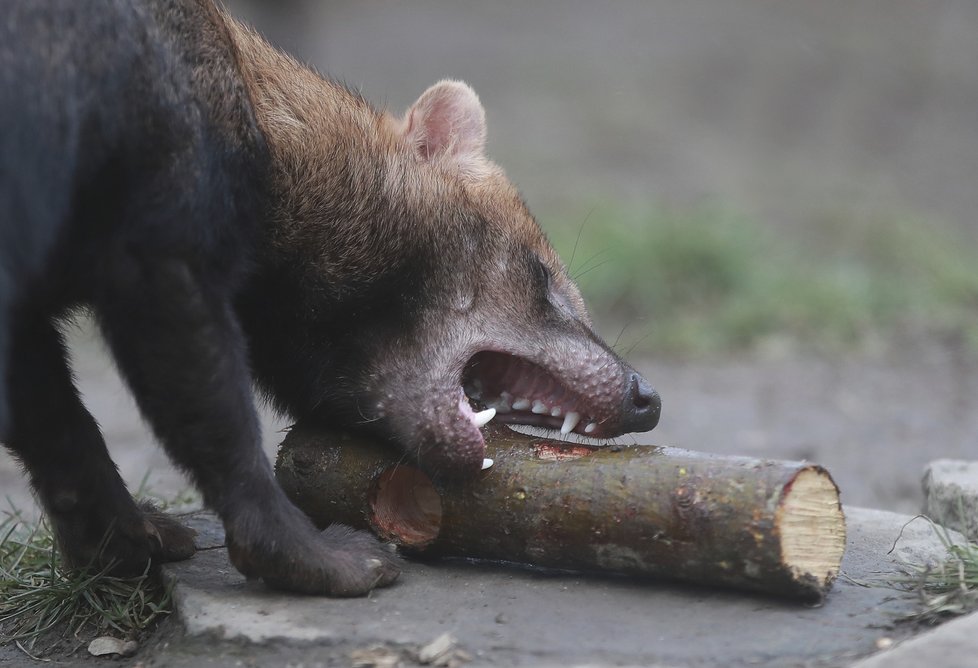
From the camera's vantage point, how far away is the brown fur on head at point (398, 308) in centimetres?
401

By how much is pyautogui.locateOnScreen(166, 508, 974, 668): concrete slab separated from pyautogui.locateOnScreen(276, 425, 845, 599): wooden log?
0.25ft

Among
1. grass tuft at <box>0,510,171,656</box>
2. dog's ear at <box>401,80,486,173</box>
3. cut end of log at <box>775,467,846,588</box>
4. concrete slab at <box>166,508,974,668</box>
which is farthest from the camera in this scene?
dog's ear at <box>401,80,486,173</box>

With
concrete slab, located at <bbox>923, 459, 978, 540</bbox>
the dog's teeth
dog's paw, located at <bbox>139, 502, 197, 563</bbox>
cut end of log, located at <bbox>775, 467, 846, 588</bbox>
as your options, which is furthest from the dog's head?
concrete slab, located at <bbox>923, 459, 978, 540</bbox>

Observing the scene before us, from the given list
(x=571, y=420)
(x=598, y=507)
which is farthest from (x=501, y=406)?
(x=598, y=507)

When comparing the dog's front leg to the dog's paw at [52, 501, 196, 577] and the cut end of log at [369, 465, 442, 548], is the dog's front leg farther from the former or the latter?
the dog's paw at [52, 501, 196, 577]

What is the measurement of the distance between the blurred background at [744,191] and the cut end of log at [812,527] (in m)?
2.10

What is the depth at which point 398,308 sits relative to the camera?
4086 mm

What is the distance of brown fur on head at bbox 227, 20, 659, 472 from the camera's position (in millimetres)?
4008

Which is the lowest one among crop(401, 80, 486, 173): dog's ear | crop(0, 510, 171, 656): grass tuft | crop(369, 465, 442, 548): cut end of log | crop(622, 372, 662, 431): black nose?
crop(0, 510, 171, 656): grass tuft

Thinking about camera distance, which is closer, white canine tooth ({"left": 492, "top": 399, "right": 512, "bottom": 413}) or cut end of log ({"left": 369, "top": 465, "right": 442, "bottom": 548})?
cut end of log ({"left": 369, "top": 465, "right": 442, "bottom": 548})

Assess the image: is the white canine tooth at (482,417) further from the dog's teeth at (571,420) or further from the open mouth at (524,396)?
the dog's teeth at (571,420)

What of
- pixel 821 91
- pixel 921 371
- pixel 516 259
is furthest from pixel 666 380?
pixel 821 91

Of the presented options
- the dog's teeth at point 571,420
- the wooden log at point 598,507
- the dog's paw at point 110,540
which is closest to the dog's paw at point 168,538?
the dog's paw at point 110,540

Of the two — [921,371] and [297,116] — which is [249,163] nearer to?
[297,116]
